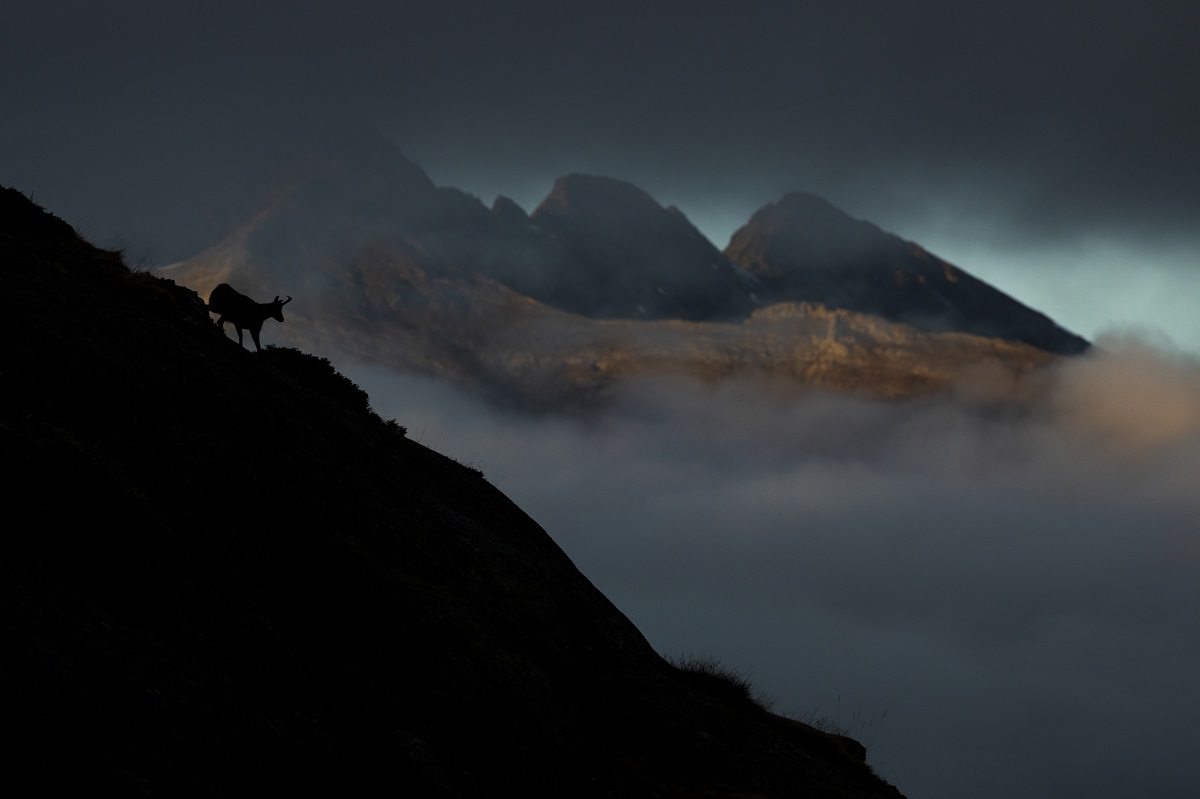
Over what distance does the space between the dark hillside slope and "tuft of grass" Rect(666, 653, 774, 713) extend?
14.3 inches

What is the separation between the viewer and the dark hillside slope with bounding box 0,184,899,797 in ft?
28.8

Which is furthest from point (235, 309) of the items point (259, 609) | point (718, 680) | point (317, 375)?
point (718, 680)

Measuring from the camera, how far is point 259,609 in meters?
11.2

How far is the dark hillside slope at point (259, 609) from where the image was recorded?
8766 mm

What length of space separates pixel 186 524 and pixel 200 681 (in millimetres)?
2302

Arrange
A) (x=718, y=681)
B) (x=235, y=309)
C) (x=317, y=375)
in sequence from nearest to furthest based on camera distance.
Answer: (x=235, y=309) < (x=718, y=681) < (x=317, y=375)

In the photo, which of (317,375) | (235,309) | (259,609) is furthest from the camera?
(317,375)

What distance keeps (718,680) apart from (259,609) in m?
11.4

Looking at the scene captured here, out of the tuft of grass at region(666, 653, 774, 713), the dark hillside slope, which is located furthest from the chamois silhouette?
the tuft of grass at region(666, 653, 774, 713)

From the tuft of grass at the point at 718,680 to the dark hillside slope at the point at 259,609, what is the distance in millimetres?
363

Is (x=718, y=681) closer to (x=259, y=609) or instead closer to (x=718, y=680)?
(x=718, y=680)

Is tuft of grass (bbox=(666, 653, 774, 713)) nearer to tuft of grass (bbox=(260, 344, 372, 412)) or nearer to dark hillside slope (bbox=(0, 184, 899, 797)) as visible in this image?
dark hillside slope (bbox=(0, 184, 899, 797))

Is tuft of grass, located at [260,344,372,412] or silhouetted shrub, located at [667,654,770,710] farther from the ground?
tuft of grass, located at [260,344,372,412]

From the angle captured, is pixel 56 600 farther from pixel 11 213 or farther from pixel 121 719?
pixel 11 213
